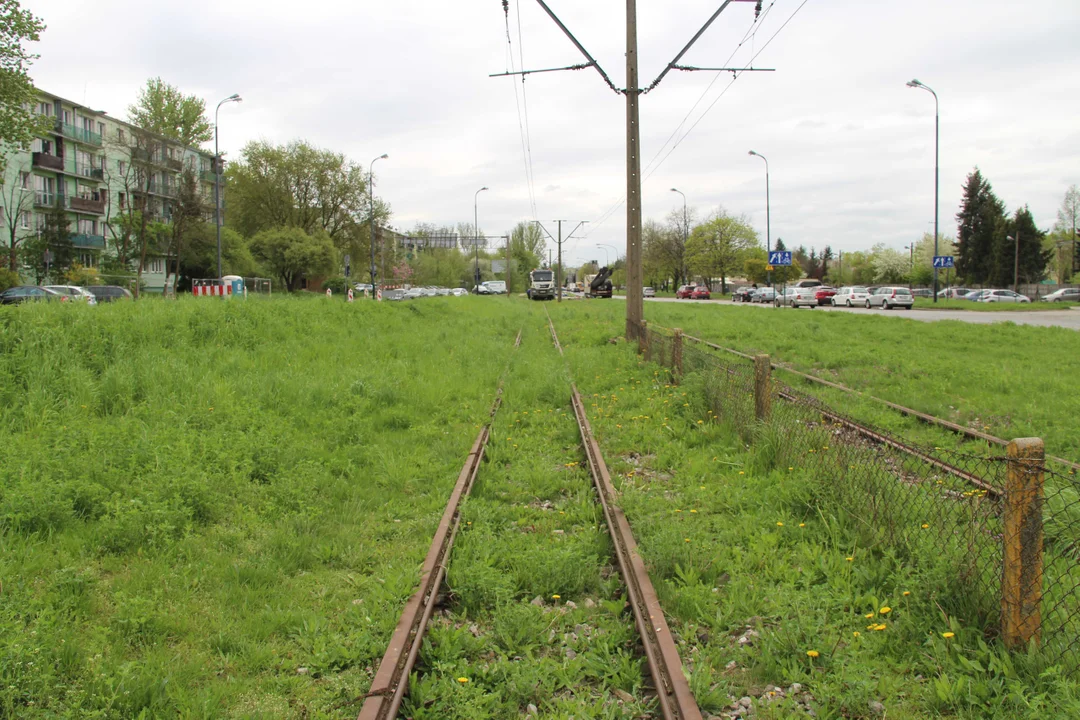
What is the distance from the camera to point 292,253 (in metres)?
55.2

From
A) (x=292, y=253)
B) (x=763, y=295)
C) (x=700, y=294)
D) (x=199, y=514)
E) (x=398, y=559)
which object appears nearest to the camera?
(x=398, y=559)

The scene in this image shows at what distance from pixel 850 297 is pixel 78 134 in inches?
2494

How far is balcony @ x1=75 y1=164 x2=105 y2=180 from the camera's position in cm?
6154

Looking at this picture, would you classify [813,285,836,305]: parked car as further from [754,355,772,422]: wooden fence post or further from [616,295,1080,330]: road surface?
[754,355,772,422]: wooden fence post

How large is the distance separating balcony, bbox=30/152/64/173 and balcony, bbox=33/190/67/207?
6.37 feet

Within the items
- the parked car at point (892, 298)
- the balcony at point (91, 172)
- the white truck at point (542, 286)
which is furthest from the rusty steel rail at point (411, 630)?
the balcony at point (91, 172)

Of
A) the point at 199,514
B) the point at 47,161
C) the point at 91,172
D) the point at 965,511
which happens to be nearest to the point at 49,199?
the point at 47,161

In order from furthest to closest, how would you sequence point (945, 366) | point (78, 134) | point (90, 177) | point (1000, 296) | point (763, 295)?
point (763, 295) → point (1000, 296) → point (90, 177) → point (78, 134) → point (945, 366)

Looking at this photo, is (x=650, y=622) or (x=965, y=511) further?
(x=965, y=511)

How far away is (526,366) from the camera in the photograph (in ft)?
48.6

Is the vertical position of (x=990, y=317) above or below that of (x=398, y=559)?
above

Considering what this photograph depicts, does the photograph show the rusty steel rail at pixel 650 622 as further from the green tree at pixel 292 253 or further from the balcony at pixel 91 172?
the balcony at pixel 91 172

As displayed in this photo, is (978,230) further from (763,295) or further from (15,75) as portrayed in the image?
(15,75)

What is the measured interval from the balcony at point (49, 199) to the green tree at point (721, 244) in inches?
2779
